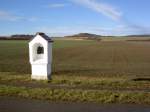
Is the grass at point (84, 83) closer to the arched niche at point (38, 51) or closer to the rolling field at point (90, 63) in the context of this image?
the arched niche at point (38, 51)

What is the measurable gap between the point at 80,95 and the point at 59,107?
6.20ft

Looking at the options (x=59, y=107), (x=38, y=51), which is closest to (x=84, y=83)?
(x=38, y=51)

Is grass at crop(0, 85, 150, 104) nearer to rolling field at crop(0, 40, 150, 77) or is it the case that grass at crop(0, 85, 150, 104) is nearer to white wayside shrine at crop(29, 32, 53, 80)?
white wayside shrine at crop(29, 32, 53, 80)

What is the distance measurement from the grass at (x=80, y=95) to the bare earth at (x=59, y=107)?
2.16 feet

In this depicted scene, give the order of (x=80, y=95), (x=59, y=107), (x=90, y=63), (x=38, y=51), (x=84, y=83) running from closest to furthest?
(x=59, y=107) → (x=80, y=95) → (x=84, y=83) → (x=38, y=51) → (x=90, y=63)

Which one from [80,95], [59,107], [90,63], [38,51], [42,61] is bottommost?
[90,63]

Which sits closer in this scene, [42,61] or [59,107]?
[59,107]

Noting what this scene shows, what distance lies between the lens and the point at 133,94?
14.9 m

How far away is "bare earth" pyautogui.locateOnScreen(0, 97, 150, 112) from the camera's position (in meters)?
12.8

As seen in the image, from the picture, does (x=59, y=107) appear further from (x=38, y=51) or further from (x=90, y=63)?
(x=90, y=63)

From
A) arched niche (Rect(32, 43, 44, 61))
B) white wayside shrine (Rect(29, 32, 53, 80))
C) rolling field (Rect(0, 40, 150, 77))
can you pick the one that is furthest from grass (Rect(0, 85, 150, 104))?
rolling field (Rect(0, 40, 150, 77))

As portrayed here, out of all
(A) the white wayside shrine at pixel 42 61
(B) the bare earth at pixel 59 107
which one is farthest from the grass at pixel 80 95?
(A) the white wayside shrine at pixel 42 61

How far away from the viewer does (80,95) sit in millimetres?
14906

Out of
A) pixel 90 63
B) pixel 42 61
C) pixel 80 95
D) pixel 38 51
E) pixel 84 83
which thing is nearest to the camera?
pixel 80 95
